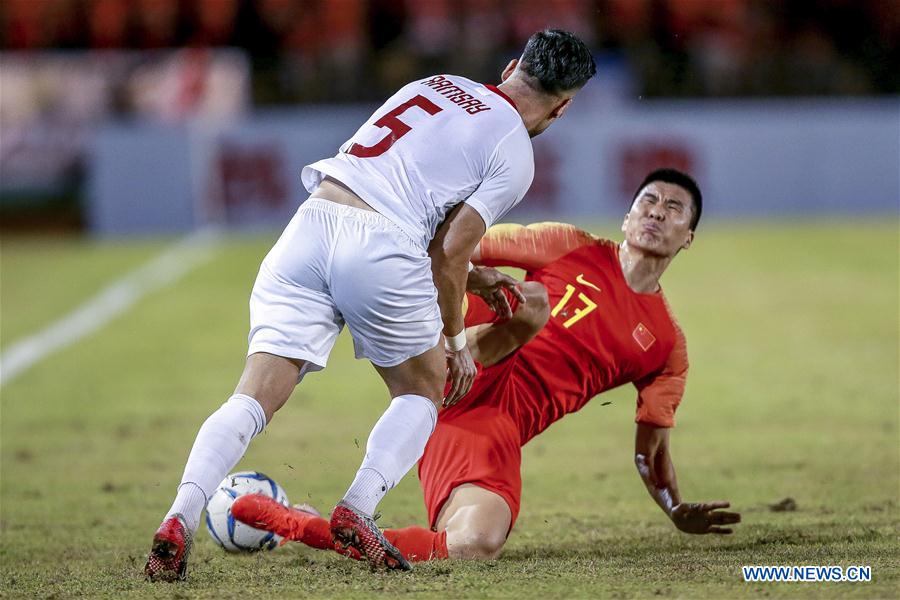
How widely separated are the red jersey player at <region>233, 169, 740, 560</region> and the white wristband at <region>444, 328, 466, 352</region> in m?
0.42

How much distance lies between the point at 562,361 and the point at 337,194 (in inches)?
53.8

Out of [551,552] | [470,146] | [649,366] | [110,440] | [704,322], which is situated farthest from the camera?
[704,322]

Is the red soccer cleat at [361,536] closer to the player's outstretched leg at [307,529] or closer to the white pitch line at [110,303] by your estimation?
the player's outstretched leg at [307,529]

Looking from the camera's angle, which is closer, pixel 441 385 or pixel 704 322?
pixel 441 385

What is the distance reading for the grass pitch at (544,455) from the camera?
4117mm

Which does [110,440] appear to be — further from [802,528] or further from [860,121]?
[860,121]

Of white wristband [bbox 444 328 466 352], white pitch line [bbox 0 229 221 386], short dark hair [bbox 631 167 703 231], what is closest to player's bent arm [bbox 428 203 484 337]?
white wristband [bbox 444 328 466 352]

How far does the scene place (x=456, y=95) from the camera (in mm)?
4469

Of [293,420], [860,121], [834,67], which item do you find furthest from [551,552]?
[834,67]

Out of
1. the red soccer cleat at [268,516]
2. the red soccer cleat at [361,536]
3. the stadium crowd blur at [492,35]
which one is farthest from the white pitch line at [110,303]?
the red soccer cleat at [361,536]

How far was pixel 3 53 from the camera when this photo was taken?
797 inches

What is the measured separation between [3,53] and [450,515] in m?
17.6

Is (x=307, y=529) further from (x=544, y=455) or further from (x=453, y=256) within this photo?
(x=544, y=455)

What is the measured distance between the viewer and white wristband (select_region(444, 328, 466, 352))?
446 centimetres
